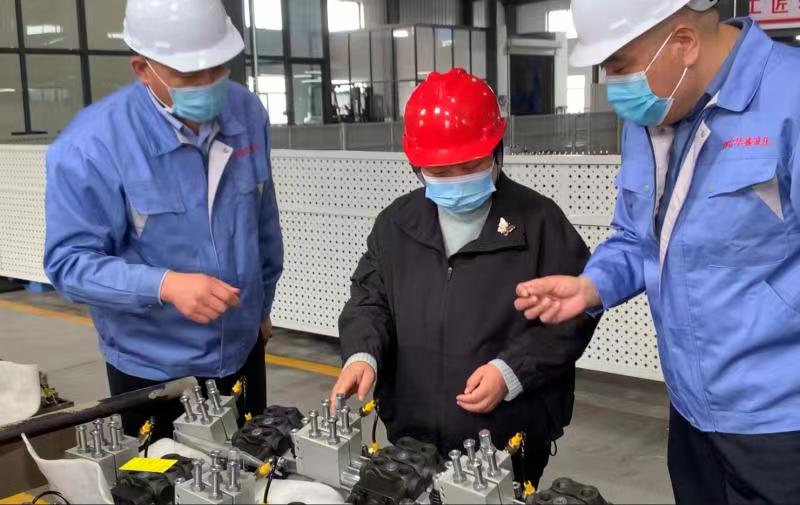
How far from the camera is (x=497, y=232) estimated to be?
1686 mm

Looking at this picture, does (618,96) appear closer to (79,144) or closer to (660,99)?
(660,99)

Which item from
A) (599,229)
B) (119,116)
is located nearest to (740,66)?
(119,116)

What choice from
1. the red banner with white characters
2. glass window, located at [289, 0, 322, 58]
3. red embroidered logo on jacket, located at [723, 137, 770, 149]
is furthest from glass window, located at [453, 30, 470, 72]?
red embroidered logo on jacket, located at [723, 137, 770, 149]

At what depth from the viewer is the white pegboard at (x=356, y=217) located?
4086 mm

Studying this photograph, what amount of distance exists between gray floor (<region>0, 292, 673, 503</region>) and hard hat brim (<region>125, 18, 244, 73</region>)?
2147mm

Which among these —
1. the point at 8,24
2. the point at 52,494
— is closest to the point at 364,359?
the point at 52,494

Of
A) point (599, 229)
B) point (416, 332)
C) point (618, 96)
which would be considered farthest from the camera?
point (599, 229)

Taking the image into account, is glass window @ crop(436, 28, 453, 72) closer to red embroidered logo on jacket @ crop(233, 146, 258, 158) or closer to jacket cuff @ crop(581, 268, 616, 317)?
red embroidered logo on jacket @ crop(233, 146, 258, 158)

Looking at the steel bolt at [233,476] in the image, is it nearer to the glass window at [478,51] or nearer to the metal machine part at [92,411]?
the metal machine part at [92,411]

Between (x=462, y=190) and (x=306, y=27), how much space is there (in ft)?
45.9

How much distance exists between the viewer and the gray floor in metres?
3.42

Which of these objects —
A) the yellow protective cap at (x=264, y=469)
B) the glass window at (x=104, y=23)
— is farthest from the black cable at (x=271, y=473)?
the glass window at (x=104, y=23)

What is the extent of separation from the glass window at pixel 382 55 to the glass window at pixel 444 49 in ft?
3.07

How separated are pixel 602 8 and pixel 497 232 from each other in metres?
0.51
